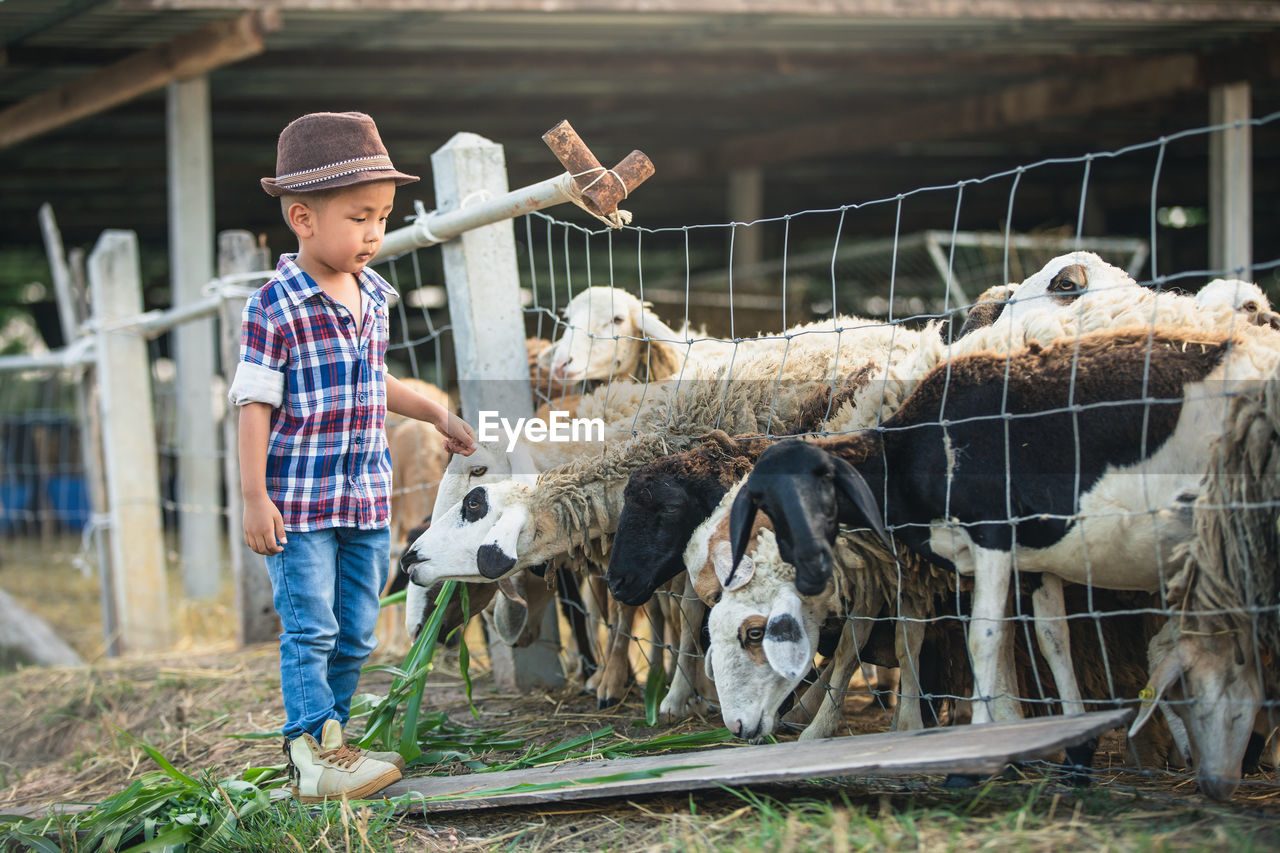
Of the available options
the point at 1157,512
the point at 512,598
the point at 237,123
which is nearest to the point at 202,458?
the point at 512,598

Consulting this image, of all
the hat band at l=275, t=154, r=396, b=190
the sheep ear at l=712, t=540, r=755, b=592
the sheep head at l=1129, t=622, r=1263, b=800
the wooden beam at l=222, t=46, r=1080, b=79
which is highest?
the wooden beam at l=222, t=46, r=1080, b=79

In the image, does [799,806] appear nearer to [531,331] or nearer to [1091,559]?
[1091,559]

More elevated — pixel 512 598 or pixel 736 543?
pixel 736 543

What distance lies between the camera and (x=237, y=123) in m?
10.5

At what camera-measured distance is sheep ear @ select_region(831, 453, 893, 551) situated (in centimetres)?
255

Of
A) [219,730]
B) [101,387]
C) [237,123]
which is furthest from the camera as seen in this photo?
[237,123]

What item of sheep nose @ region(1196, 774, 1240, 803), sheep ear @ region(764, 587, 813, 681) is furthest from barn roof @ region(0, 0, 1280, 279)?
sheep nose @ region(1196, 774, 1240, 803)

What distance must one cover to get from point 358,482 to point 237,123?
8.52m

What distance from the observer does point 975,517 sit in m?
2.71

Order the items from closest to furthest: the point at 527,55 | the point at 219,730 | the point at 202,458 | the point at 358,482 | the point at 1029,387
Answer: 1. the point at 1029,387
2. the point at 358,482
3. the point at 219,730
4. the point at 202,458
5. the point at 527,55

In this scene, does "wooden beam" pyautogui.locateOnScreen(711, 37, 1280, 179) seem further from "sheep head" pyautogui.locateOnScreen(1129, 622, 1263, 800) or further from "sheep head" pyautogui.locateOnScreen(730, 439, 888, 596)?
"sheep head" pyautogui.locateOnScreen(730, 439, 888, 596)

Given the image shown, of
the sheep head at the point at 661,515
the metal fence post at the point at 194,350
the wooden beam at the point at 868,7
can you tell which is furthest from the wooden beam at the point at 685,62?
the sheep head at the point at 661,515

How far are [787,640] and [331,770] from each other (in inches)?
46.3

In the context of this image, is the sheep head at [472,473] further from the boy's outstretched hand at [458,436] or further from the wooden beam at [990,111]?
the wooden beam at [990,111]
